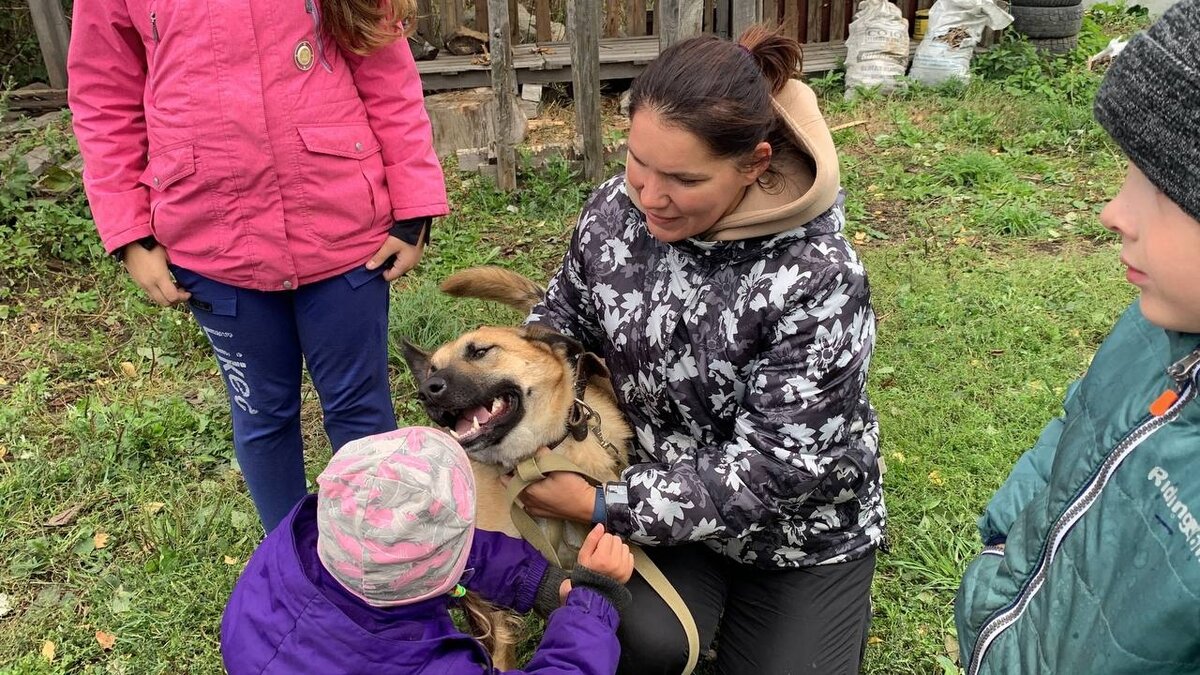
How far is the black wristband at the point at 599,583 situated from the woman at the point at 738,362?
5.8 inches

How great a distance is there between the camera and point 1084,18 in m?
8.66

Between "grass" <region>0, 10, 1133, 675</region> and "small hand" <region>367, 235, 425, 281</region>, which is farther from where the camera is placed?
"grass" <region>0, 10, 1133, 675</region>

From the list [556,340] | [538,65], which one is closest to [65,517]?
[556,340]

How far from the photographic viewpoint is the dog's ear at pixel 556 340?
2.42m

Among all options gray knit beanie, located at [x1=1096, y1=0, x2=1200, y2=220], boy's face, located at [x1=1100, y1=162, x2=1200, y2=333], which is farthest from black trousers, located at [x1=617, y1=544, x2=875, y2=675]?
gray knit beanie, located at [x1=1096, y1=0, x2=1200, y2=220]

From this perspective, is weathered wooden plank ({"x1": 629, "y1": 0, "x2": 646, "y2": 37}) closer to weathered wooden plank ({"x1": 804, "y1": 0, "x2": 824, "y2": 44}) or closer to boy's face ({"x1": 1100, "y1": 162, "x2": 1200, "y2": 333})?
weathered wooden plank ({"x1": 804, "y1": 0, "x2": 824, "y2": 44})

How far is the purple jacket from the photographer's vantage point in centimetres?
160

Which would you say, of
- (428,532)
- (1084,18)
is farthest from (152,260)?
(1084,18)

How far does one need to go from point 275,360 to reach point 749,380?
52.2 inches

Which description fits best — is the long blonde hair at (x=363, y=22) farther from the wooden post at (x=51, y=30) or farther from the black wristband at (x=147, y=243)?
the wooden post at (x=51, y=30)

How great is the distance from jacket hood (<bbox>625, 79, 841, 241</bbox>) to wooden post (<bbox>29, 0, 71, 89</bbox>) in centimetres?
548

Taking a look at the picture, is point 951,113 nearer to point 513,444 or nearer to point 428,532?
point 513,444

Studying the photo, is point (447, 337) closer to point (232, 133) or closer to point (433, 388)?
point (433, 388)

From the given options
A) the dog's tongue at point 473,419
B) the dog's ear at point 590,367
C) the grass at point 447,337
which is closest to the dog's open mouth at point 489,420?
the dog's tongue at point 473,419
